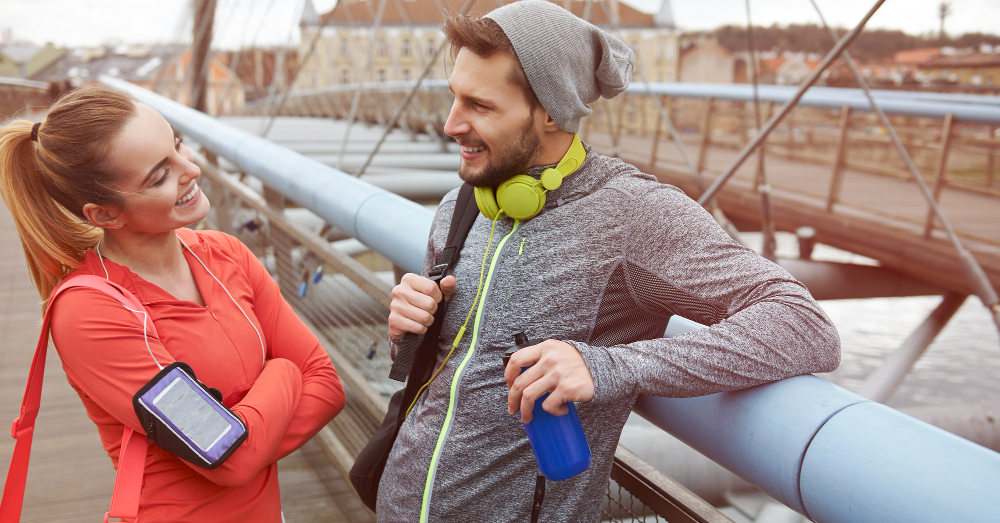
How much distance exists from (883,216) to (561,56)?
5.93m

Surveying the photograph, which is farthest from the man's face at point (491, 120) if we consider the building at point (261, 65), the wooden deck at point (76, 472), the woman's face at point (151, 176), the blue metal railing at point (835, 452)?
the building at point (261, 65)

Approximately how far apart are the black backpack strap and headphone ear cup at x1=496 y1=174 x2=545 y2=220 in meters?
0.15

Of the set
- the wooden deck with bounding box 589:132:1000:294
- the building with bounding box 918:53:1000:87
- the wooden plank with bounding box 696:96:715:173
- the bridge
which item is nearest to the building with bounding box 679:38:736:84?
the building with bounding box 918:53:1000:87

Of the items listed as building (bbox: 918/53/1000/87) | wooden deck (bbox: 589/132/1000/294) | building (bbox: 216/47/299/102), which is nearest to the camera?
wooden deck (bbox: 589/132/1000/294)

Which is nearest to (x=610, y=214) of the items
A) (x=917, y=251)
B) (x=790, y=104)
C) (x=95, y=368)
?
(x=95, y=368)

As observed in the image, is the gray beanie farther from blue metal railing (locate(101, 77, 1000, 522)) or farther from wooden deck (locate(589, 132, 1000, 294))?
wooden deck (locate(589, 132, 1000, 294))

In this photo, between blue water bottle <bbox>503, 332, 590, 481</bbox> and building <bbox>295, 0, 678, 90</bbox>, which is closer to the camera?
blue water bottle <bbox>503, 332, 590, 481</bbox>

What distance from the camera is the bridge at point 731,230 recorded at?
2.49 feet

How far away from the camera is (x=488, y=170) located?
1192mm

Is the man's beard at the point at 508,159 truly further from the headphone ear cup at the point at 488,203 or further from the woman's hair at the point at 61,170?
the woman's hair at the point at 61,170

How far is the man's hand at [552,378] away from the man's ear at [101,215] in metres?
0.74

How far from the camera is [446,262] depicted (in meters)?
1.28

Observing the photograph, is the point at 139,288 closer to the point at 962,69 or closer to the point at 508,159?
the point at 508,159

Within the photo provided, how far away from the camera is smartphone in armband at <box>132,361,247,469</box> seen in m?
1.11
